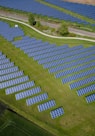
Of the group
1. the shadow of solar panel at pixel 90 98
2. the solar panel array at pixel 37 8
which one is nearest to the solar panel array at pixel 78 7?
the solar panel array at pixel 37 8

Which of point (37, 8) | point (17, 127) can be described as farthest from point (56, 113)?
point (37, 8)

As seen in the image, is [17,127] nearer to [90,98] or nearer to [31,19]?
[90,98]

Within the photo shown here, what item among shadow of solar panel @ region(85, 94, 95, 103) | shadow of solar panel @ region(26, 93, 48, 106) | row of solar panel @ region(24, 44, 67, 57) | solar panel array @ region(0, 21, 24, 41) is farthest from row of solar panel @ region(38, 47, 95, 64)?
solar panel array @ region(0, 21, 24, 41)

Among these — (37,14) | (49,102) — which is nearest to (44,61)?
(49,102)

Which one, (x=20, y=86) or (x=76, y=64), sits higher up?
(x=76, y=64)

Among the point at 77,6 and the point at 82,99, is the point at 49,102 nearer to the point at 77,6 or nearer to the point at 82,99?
the point at 82,99
